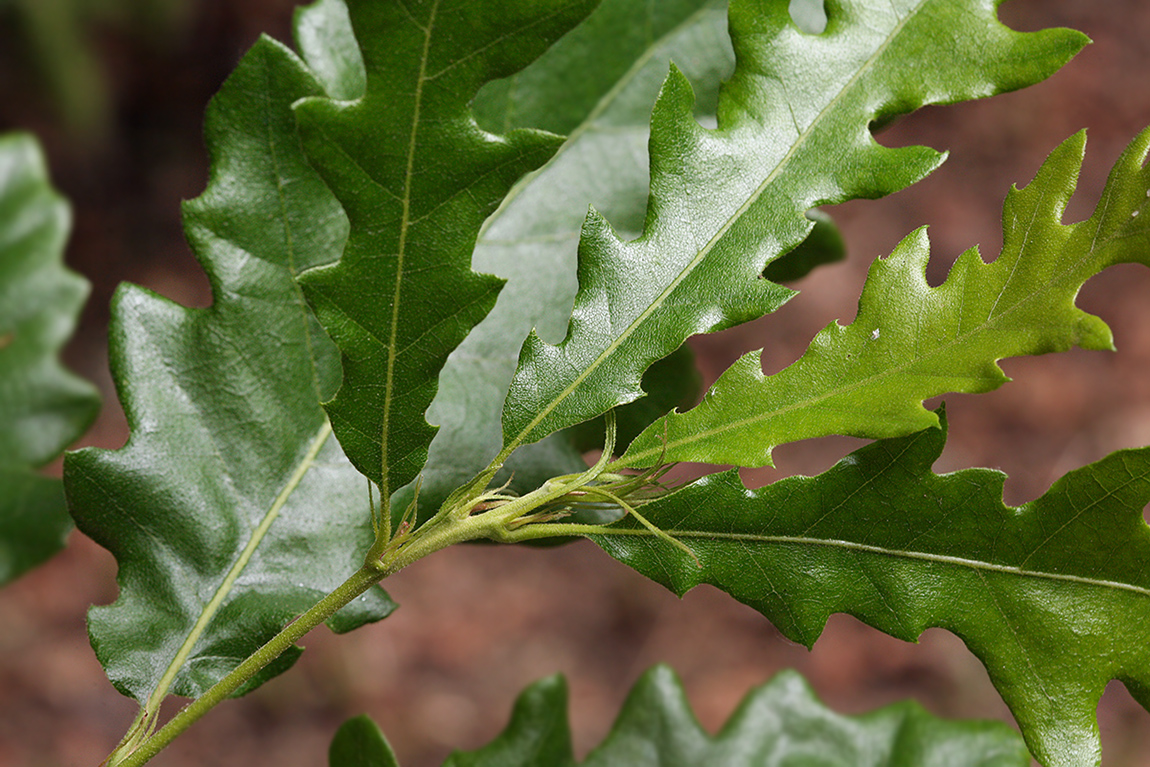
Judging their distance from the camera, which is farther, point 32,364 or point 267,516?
point 32,364

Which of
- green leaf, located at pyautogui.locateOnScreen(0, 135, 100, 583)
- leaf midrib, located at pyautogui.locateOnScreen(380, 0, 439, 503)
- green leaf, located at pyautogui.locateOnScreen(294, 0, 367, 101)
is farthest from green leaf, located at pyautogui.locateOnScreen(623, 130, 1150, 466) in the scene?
green leaf, located at pyautogui.locateOnScreen(0, 135, 100, 583)

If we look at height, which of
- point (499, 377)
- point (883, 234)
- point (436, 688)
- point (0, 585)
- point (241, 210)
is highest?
point (241, 210)

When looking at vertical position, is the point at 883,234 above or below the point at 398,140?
below

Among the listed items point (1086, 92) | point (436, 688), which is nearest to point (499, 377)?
point (436, 688)

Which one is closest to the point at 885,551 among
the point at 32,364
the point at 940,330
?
the point at 940,330

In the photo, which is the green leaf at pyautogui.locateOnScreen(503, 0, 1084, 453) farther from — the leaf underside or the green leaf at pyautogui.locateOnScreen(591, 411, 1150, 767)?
the leaf underside

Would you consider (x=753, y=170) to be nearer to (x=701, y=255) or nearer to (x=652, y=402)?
(x=701, y=255)

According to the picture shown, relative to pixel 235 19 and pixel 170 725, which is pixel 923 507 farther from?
pixel 235 19
